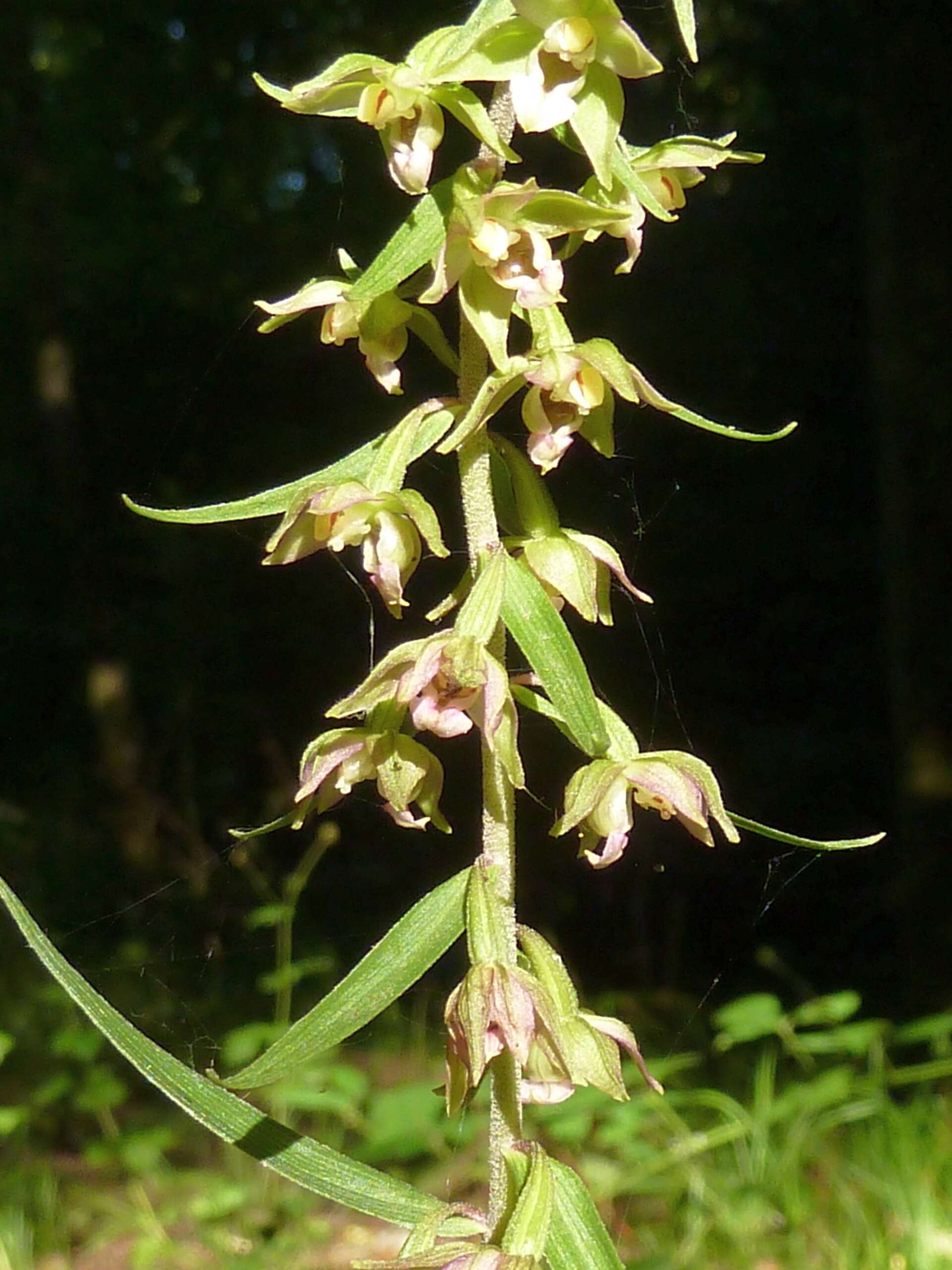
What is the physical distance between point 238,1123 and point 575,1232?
0.26m

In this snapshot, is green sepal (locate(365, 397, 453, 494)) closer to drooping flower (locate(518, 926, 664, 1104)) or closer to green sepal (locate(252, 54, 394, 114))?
green sepal (locate(252, 54, 394, 114))

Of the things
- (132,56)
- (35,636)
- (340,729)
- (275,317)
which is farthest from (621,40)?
(35,636)

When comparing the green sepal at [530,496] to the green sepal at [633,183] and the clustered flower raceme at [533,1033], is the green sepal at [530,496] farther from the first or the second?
the clustered flower raceme at [533,1033]

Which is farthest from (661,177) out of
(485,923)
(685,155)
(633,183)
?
(485,923)

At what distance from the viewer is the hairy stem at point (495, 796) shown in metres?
0.99

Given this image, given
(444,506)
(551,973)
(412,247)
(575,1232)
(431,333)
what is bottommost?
(444,506)

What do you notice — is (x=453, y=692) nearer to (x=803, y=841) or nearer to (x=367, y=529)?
(x=367, y=529)

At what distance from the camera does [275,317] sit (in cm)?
108

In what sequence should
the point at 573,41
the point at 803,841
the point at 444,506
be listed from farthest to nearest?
1. the point at 444,506
2. the point at 803,841
3. the point at 573,41

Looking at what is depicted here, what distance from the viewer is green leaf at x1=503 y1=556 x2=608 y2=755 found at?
906 mm

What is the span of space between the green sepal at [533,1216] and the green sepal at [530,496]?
470mm

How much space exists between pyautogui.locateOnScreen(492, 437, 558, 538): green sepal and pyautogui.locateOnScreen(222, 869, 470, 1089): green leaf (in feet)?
0.97

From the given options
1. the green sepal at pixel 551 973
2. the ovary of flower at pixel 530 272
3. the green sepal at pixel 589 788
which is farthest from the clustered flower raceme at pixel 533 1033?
the ovary of flower at pixel 530 272

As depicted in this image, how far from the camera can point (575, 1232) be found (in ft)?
3.20
